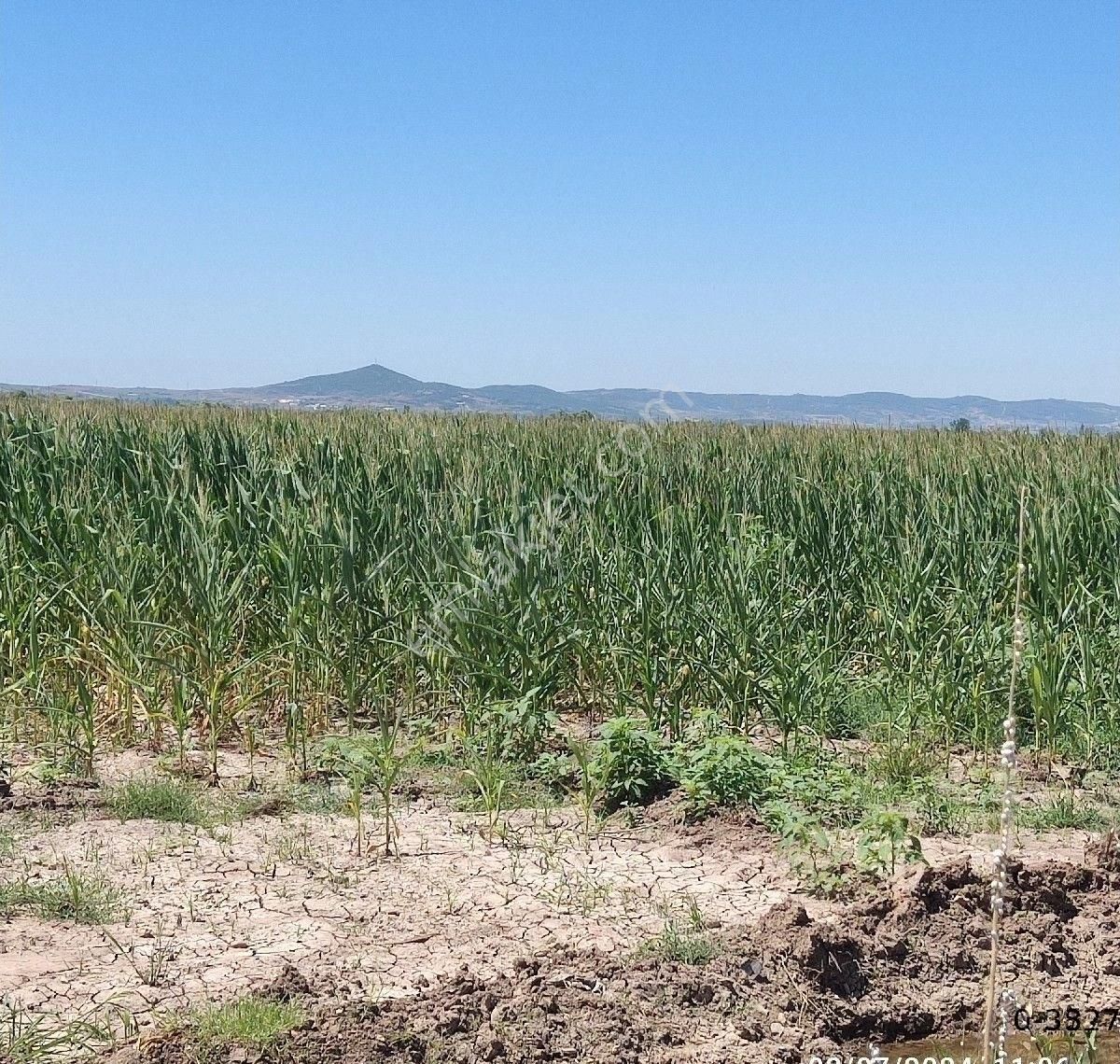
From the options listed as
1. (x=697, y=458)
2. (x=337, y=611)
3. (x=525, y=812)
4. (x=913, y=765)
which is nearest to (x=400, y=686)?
(x=337, y=611)

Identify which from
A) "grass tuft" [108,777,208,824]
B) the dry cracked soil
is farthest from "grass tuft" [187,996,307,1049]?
"grass tuft" [108,777,208,824]

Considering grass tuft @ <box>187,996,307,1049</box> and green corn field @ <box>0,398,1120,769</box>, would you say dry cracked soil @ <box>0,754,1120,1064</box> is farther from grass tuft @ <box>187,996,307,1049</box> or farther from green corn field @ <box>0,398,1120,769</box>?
green corn field @ <box>0,398,1120,769</box>

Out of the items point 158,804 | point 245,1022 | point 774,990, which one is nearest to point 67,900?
point 158,804

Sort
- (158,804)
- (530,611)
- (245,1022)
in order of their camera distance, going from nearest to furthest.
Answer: (245,1022) → (158,804) → (530,611)

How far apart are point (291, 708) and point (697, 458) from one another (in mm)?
5209

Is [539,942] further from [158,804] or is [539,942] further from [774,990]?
[158,804]

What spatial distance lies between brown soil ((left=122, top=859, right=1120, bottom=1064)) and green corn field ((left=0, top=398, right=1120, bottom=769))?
1924mm

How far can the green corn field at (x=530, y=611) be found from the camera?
5.95 m

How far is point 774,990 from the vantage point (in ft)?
11.3

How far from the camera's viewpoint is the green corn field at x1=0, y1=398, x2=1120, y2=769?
234 inches

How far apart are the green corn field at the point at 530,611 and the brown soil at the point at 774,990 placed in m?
1.92

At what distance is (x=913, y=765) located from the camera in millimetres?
5449

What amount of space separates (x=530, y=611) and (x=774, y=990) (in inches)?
109

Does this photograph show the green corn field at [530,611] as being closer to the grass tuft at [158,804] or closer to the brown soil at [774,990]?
the grass tuft at [158,804]
